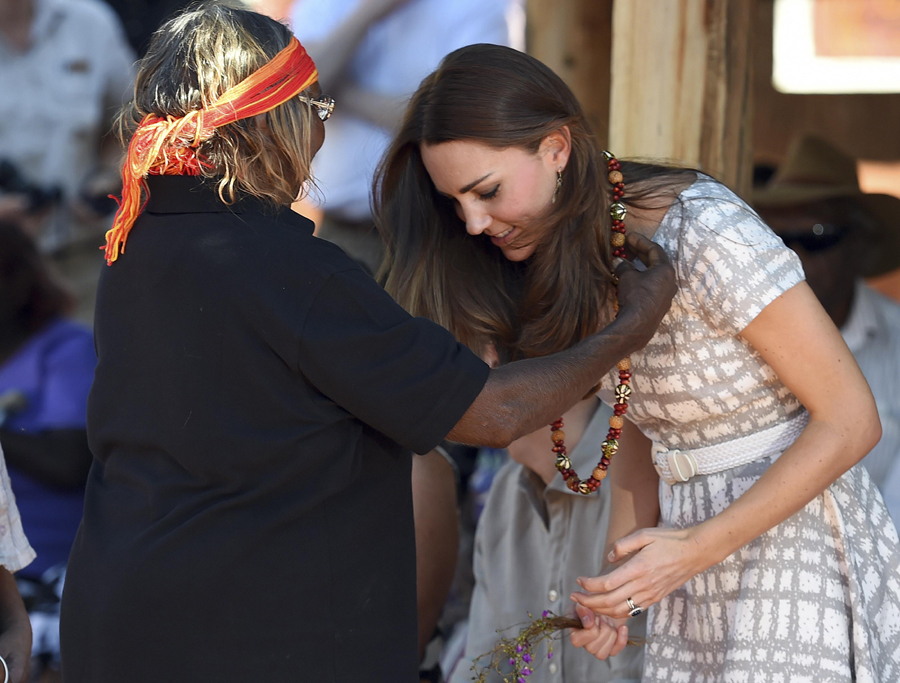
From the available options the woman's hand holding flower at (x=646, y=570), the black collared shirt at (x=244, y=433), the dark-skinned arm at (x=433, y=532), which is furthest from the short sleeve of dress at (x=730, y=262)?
the dark-skinned arm at (x=433, y=532)

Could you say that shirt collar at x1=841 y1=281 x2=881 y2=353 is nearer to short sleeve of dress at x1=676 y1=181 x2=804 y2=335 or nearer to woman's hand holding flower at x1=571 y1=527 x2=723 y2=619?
short sleeve of dress at x1=676 y1=181 x2=804 y2=335

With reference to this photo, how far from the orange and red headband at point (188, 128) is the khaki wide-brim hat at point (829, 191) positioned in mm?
2725

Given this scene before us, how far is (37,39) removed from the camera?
12.8ft

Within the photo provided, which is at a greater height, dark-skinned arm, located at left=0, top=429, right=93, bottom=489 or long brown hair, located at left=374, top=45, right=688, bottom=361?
long brown hair, located at left=374, top=45, right=688, bottom=361

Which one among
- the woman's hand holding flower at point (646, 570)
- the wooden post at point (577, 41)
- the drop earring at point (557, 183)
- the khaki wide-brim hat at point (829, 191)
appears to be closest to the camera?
the woman's hand holding flower at point (646, 570)

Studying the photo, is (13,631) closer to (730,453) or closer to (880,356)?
(730,453)

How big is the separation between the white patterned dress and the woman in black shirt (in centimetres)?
44

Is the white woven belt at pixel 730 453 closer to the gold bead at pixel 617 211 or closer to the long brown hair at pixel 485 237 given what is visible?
the long brown hair at pixel 485 237

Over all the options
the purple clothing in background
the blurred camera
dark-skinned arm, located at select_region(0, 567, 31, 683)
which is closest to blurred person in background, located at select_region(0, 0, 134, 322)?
the blurred camera

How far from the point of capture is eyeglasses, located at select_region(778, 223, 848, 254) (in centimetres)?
357

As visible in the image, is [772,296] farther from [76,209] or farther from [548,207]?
[76,209]

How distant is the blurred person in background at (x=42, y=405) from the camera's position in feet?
10.4

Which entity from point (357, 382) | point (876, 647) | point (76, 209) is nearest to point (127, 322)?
point (357, 382)

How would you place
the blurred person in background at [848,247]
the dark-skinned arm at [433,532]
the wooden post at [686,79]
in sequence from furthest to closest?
1. the blurred person in background at [848,247]
2. the dark-skinned arm at [433,532]
3. the wooden post at [686,79]
